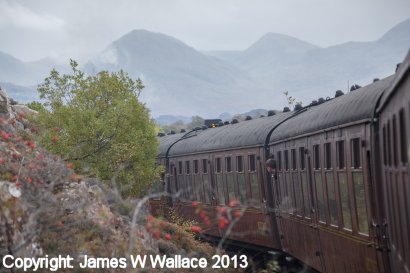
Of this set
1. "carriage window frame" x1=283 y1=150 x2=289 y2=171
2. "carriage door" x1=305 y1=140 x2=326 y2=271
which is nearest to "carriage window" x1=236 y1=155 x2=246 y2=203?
"carriage window frame" x1=283 y1=150 x2=289 y2=171

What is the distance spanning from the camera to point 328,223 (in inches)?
566

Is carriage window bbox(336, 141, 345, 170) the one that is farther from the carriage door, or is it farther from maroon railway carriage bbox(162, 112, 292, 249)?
maroon railway carriage bbox(162, 112, 292, 249)

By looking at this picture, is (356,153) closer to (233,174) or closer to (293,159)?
(293,159)

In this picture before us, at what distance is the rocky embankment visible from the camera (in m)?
10.6

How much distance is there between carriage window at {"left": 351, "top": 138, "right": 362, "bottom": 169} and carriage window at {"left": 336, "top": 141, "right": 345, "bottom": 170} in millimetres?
728

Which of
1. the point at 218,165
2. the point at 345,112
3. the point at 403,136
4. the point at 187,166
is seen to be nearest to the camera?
the point at 403,136

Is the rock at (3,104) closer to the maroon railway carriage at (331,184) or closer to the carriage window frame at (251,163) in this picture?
the carriage window frame at (251,163)

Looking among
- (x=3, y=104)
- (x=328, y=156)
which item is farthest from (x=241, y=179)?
(x=328, y=156)

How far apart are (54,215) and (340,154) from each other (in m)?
4.72

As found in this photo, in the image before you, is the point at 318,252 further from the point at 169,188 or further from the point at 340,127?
the point at 169,188

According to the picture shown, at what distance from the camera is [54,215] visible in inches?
466

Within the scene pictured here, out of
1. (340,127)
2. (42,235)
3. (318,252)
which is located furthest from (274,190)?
(42,235)

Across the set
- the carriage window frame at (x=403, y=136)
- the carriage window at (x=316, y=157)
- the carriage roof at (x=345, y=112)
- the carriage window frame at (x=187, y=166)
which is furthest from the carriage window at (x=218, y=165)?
the carriage window frame at (x=403, y=136)

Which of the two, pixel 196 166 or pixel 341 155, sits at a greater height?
pixel 196 166
